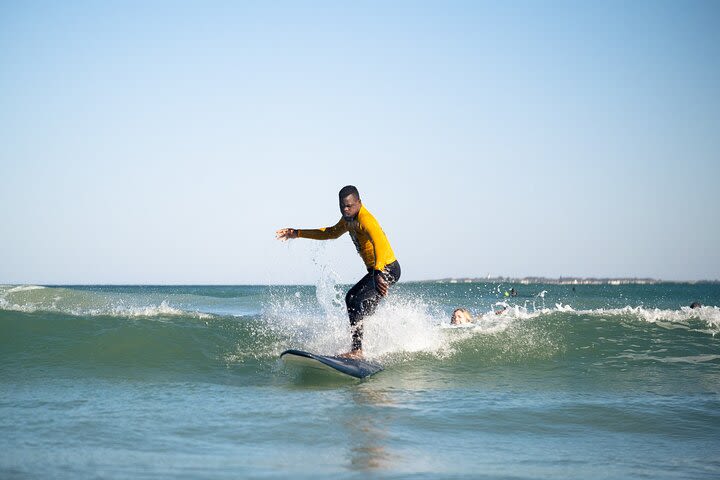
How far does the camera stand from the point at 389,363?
8.55 meters

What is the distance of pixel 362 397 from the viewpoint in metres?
6.39

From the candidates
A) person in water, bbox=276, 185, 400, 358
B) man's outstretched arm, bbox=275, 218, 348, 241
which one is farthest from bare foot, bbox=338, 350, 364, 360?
man's outstretched arm, bbox=275, 218, 348, 241

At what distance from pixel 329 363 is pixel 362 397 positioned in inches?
43.5

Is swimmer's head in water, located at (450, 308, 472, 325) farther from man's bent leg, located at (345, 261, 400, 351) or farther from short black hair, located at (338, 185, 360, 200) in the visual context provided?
short black hair, located at (338, 185, 360, 200)

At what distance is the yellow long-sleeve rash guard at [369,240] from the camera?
8125 millimetres

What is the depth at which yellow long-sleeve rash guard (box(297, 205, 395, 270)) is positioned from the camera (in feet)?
26.7

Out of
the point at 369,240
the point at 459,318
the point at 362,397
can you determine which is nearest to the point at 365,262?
the point at 369,240

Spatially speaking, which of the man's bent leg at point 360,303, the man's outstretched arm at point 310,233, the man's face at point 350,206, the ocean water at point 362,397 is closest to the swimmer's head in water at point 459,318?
the ocean water at point 362,397

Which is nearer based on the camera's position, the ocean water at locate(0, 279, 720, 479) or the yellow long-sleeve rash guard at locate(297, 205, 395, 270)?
the ocean water at locate(0, 279, 720, 479)

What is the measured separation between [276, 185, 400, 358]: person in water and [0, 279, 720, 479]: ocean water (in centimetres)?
65

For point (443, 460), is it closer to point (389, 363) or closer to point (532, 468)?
point (532, 468)

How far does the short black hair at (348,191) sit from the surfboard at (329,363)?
1.94 metres

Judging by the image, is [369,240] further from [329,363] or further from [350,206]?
[329,363]

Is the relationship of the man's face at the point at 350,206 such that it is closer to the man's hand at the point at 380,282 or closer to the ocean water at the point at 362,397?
the man's hand at the point at 380,282
